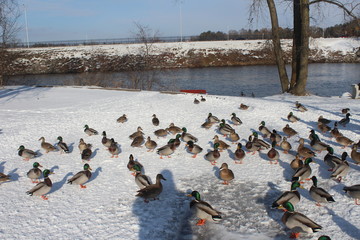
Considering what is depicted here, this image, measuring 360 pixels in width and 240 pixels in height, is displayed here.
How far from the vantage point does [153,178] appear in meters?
7.96

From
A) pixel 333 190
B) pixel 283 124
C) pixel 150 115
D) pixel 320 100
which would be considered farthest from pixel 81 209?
pixel 320 100

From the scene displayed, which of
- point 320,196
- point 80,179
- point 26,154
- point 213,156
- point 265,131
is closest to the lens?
point 320,196

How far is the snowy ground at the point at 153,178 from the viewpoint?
5645 mm

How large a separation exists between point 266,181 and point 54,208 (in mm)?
4763

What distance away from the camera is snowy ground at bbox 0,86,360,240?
564 centimetres

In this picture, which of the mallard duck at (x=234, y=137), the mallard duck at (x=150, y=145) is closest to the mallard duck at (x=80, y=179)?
the mallard duck at (x=150, y=145)

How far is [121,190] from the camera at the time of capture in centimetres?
718

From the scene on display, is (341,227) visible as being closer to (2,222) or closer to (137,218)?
(137,218)

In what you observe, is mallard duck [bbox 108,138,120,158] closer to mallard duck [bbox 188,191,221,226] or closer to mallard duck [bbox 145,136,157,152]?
mallard duck [bbox 145,136,157,152]

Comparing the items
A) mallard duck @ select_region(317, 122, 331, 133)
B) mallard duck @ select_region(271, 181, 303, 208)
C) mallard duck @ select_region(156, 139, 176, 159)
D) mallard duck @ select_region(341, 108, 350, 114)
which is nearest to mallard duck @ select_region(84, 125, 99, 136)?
mallard duck @ select_region(156, 139, 176, 159)

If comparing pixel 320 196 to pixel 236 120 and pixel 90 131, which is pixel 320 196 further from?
pixel 90 131

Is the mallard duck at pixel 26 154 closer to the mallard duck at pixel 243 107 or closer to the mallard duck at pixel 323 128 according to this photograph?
the mallard duck at pixel 243 107

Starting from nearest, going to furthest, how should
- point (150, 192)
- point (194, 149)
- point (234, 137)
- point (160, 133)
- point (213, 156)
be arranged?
point (150, 192)
point (213, 156)
point (194, 149)
point (234, 137)
point (160, 133)

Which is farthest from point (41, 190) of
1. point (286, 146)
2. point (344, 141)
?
point (344, 141)
